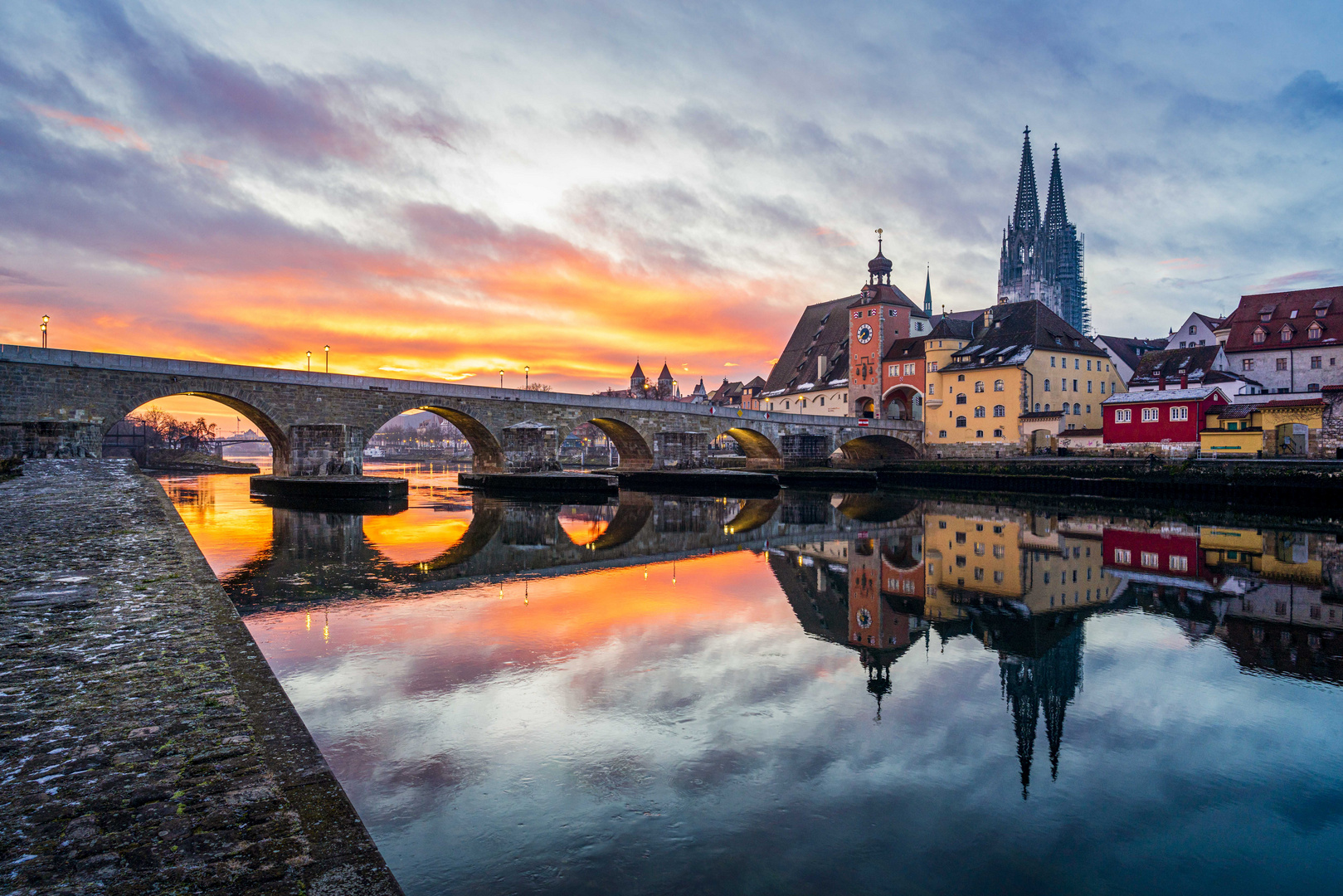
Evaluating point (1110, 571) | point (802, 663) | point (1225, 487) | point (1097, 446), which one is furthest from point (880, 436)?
point (802, 663)

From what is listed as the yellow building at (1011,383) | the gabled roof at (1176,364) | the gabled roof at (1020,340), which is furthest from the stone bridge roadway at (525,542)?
the gabled roof at (1176,364)

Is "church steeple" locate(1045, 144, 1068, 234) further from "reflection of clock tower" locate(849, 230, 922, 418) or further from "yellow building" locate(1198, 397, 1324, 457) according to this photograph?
"yellow building" locate(1198, 397, 1324, 457)

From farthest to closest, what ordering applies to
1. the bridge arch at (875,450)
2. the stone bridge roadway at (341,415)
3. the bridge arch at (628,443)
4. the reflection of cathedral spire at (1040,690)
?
the bridge arch at (875,450) → the bridge arch at (628,443) → the stone bridge roadway at (341,415) → the reflection of cathedral spire at (1040,690)

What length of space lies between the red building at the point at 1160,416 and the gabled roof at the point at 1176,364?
4.95 m

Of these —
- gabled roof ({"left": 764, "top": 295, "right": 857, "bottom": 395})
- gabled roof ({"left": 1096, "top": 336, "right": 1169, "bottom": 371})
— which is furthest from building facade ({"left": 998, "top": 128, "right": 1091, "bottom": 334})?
gabled roof ({"left": 764, "top": 295, "right": 857, "bottom": 395})

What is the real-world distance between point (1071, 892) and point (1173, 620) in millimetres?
7994

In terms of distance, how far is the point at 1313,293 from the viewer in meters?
47.4

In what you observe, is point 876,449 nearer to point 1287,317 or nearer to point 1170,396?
point 1170,396

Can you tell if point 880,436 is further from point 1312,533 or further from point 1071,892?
point 1071,892

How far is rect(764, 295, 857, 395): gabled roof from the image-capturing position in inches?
2736

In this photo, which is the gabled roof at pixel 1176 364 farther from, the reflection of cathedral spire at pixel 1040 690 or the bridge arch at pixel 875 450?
the reflection of cathedral spire at pixel 1040 690

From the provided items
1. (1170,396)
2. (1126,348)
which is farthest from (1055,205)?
(1170,396)

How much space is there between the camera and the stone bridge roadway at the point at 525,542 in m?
11.8

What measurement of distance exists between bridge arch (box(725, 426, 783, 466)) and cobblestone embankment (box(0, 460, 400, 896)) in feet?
147
